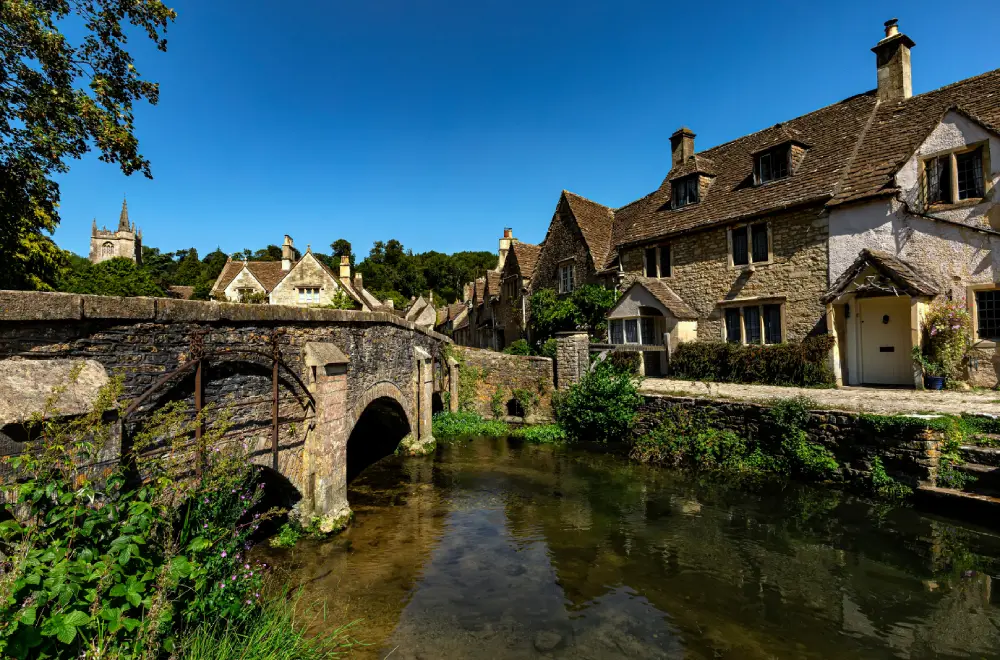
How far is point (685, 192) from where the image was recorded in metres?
21.8

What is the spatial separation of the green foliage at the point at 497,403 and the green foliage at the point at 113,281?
20351 millimetres

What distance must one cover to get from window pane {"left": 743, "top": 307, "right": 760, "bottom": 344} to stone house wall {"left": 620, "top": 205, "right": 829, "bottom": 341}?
575mm

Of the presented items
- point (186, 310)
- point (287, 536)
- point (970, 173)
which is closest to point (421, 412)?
point (287, 536)

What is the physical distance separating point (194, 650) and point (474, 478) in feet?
29.5

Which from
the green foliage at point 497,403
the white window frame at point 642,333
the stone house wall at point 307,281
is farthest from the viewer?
the stone house wall at point 307,281

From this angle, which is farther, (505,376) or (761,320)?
(505,376)

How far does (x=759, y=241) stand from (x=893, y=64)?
769 centimetres

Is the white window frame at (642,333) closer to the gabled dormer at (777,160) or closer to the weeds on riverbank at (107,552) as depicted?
the gabled dormer at (777,160)

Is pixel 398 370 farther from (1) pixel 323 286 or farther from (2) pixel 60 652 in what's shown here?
(1) pixel 323 286

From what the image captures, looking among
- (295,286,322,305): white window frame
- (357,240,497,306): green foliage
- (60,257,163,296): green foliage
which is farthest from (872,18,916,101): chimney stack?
(357,240,497,306): green foliage

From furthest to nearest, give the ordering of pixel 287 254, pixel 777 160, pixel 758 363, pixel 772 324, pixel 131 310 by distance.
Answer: pixel 287 254, pixel 777 160, pixel 772 324, pixel 758 363, pixel 131 310

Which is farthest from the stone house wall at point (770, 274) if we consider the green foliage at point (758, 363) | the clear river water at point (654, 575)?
the clear river water at point (654, 575)

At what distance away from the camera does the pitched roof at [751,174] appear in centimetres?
1681

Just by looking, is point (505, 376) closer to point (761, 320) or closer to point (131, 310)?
point (761, 320)
